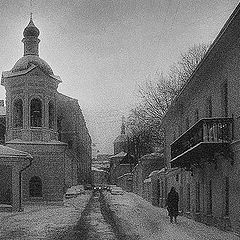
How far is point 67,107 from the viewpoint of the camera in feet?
199

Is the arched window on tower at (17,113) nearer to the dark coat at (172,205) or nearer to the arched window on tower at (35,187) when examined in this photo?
the arched window on tower at (35,187)

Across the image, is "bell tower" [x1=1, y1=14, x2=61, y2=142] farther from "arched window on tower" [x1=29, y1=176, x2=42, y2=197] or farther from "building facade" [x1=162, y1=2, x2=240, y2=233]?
"building facade" [x1=162, y1=2, x2=240, y2=233]

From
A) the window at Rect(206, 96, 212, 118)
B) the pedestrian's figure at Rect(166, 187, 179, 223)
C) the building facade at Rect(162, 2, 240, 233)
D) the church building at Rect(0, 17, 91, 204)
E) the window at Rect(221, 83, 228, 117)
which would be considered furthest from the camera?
the church building at Rect(0, 17, 91, 204)

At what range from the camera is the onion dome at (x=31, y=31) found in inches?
1580

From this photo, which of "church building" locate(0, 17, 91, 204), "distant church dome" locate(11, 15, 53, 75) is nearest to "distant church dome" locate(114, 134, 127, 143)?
"distant church dome" locate(11, 15, 53, 75)

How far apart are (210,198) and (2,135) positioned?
29547 mm

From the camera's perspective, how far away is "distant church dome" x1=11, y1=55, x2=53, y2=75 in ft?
128

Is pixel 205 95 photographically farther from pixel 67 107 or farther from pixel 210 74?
pixel 67 107

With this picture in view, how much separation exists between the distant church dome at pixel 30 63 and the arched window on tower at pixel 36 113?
2.13 meters

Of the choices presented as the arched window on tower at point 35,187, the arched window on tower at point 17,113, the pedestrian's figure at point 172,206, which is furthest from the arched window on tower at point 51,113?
the pedestrian's figure at point 172,206

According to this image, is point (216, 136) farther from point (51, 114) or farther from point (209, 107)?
point (51, 114)

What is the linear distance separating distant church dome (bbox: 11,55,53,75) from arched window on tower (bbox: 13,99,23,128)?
225 centimetres

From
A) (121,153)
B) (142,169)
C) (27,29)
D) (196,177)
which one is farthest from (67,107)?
(121,153)

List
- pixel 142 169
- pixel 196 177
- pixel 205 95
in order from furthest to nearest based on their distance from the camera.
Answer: pixel 142 169, pixel 196 177, pixel 205 95
